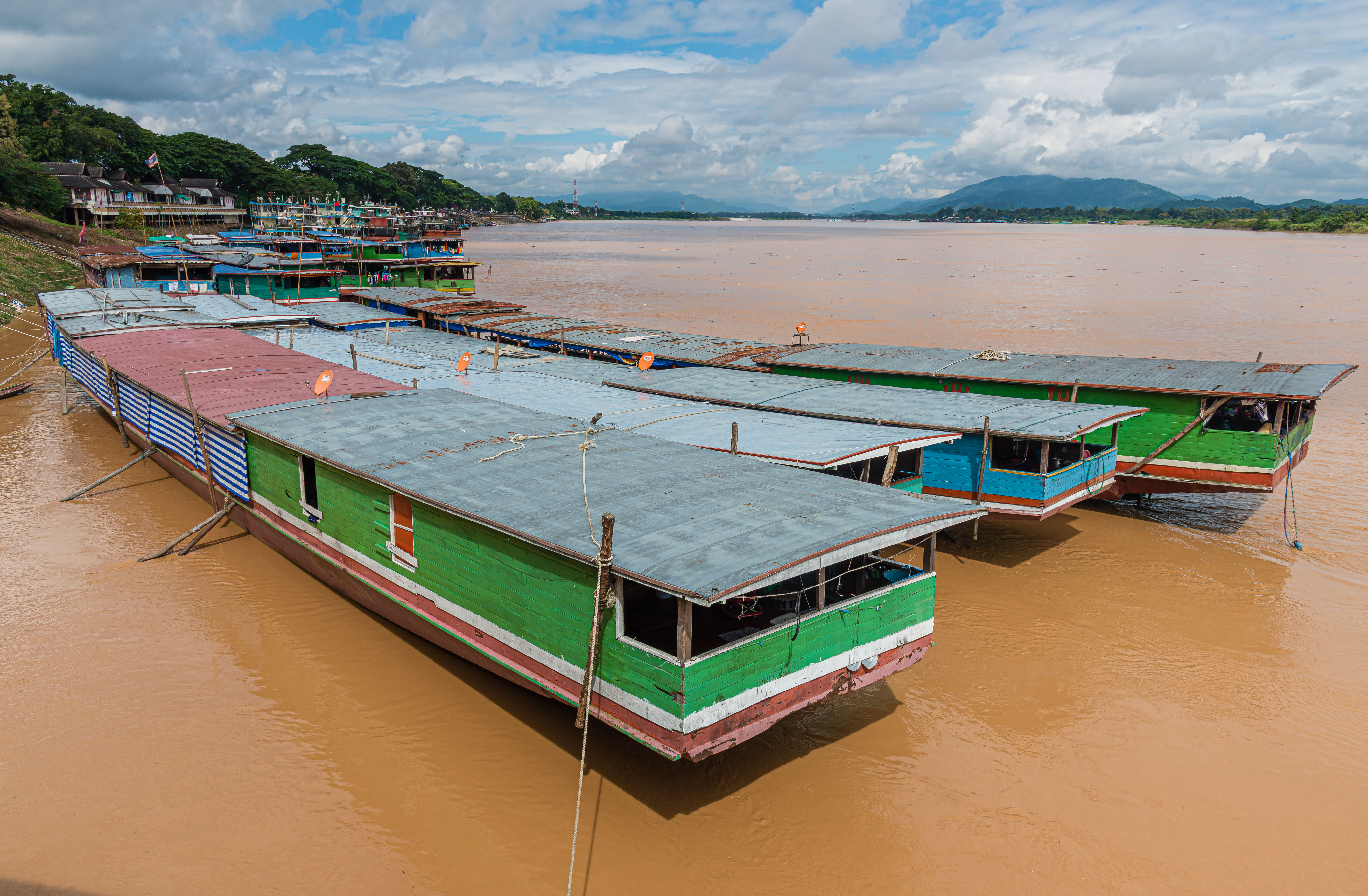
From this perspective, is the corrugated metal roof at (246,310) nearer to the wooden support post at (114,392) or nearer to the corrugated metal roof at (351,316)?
the corrugated metal roof at (351,316)

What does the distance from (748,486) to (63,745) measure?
8.27 metres

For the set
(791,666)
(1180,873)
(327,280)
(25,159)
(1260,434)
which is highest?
(25,159)

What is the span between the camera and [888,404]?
48.6ft

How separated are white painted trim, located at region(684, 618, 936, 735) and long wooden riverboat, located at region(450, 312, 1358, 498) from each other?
955 centimetres

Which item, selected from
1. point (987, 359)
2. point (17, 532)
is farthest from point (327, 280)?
point (987, 359)

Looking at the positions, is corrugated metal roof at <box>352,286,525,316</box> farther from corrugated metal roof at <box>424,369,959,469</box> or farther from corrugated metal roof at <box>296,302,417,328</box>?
corrugated metal roof at <box>424,369,959,469</box>

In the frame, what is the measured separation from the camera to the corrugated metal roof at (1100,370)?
47.5 feet

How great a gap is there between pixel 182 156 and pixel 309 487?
379 feet

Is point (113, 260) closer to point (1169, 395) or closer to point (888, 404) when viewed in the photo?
point (888, 404)

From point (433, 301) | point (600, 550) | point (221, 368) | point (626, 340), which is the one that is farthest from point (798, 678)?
point (433, 301)

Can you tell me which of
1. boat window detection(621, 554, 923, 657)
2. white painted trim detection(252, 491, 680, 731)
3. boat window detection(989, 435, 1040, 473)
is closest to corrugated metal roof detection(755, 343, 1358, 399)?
boat window detection(989, 435, 1040, 473)

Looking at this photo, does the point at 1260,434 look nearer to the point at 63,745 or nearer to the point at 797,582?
the point at 797,582

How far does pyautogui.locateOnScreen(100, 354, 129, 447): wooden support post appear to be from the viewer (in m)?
17.6

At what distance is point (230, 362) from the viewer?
17016 mm
